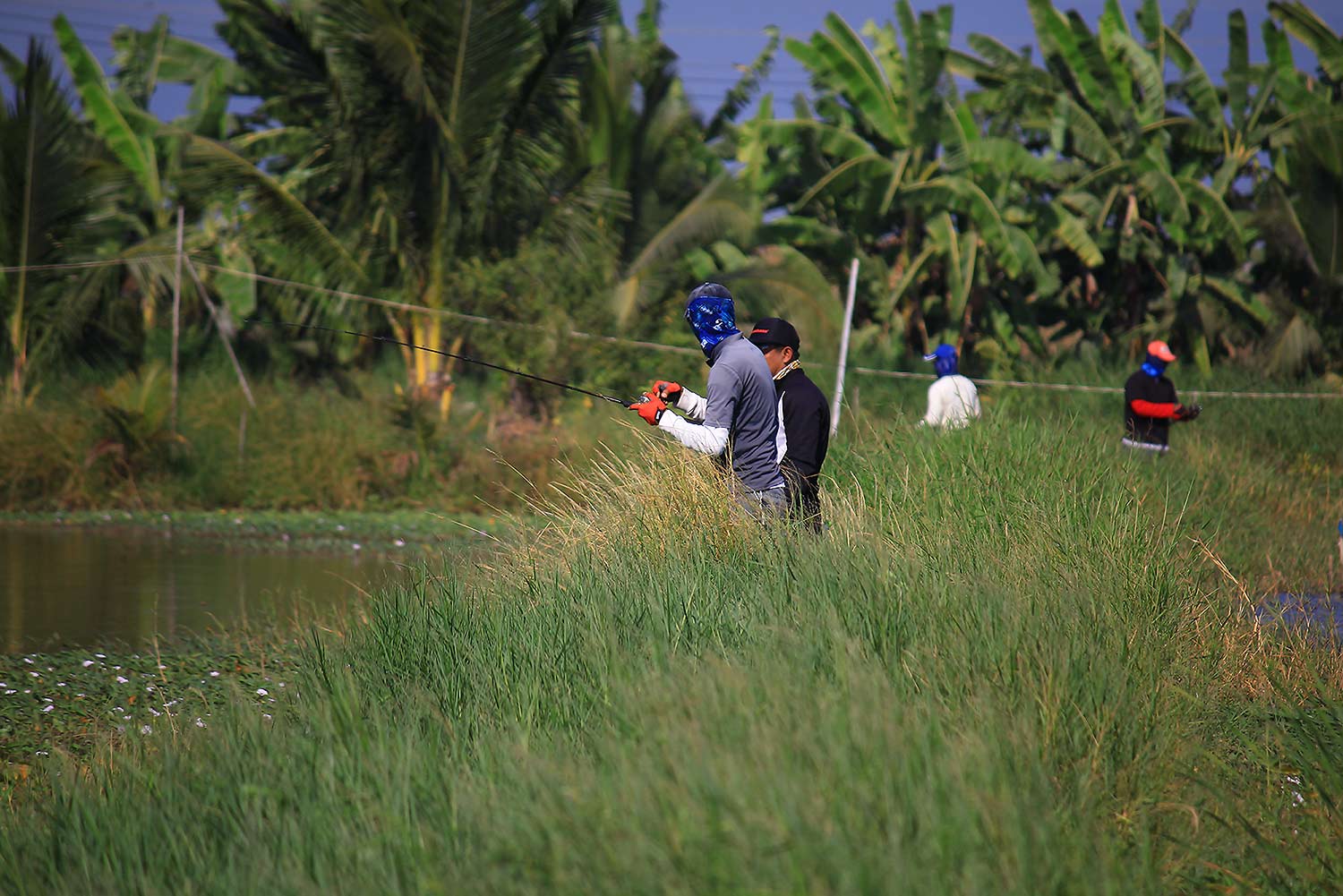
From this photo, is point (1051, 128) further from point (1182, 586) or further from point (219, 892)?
point (219, 892)

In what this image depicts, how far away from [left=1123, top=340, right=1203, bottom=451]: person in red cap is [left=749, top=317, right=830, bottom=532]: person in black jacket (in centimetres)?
564

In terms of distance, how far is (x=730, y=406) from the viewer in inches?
264

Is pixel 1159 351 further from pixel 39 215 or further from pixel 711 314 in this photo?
→ pixel 39 215

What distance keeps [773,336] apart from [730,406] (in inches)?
36.4

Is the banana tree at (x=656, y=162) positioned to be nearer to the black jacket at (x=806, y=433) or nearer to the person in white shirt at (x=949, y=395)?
the person in white shirt at (x=949, y=395)

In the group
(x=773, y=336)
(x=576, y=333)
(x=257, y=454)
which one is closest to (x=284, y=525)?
(x=257, y=454)

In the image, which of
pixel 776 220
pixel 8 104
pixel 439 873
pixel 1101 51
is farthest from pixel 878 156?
pixel 439 873

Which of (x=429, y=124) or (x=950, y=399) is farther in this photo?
(x=429, y=124)

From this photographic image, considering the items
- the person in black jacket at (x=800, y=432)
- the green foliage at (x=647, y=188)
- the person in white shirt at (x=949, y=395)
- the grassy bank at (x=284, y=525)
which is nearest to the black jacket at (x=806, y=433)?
the person in black jacket at (x=800, y=432)

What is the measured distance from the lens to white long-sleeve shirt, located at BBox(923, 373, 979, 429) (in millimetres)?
10758

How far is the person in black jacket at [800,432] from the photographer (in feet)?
23.1

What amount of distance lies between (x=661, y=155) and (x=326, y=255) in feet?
27.6

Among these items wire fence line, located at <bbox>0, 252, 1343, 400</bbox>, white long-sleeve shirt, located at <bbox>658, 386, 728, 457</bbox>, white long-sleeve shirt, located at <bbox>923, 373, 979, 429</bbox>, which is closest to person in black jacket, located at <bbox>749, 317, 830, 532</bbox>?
white long-sleeve shirt, located at <bbox>658, 386, 728, 457</bbox>

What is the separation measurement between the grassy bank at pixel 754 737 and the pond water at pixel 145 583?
2809 mm
